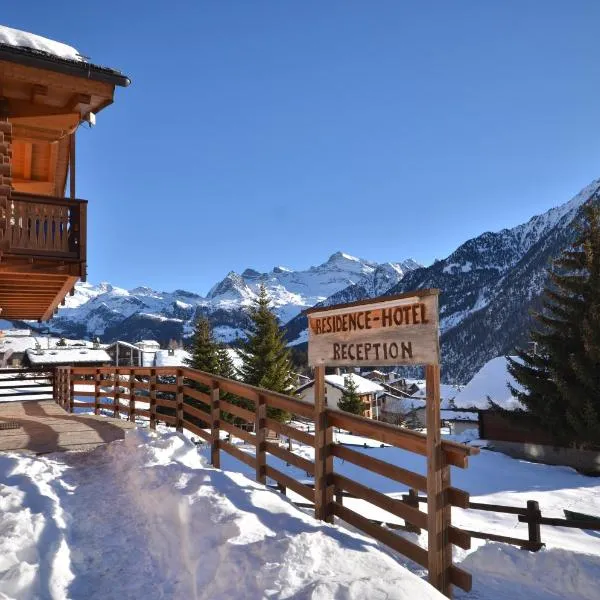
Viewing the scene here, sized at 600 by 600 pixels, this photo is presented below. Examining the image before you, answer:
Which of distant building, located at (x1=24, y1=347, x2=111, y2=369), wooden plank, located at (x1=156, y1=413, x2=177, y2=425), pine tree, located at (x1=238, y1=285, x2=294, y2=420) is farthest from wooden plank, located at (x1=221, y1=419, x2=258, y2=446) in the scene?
distant building, located at (x1=24, y1=347, x2=111, y2=369)

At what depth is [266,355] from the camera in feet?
104

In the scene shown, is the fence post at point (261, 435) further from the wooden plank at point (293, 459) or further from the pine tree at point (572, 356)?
the pine tree at point (572, 356)

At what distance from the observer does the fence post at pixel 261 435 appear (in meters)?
6.22

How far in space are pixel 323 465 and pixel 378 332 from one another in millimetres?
1574

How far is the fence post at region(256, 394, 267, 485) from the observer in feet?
20.4

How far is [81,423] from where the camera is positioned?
10672 mm

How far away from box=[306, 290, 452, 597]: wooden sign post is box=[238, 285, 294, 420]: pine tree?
85.0ft

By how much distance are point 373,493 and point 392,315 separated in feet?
5.24

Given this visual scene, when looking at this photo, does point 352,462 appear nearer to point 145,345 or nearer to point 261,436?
point 261,436

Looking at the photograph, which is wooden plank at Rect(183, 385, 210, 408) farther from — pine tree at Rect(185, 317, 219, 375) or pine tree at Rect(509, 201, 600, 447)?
pine tree at Rect(185, 317, 219, 375)

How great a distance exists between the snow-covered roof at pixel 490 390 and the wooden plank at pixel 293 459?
67.2 ft

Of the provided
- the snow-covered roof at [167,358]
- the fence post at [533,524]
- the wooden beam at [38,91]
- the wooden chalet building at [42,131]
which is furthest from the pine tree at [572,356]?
the snow-covered roof at [167,358]

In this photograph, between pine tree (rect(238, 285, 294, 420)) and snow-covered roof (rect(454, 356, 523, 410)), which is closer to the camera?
snow-covered roof (rect(454, 356, 523, 410))

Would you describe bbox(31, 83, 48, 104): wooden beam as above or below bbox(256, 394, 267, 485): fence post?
above
